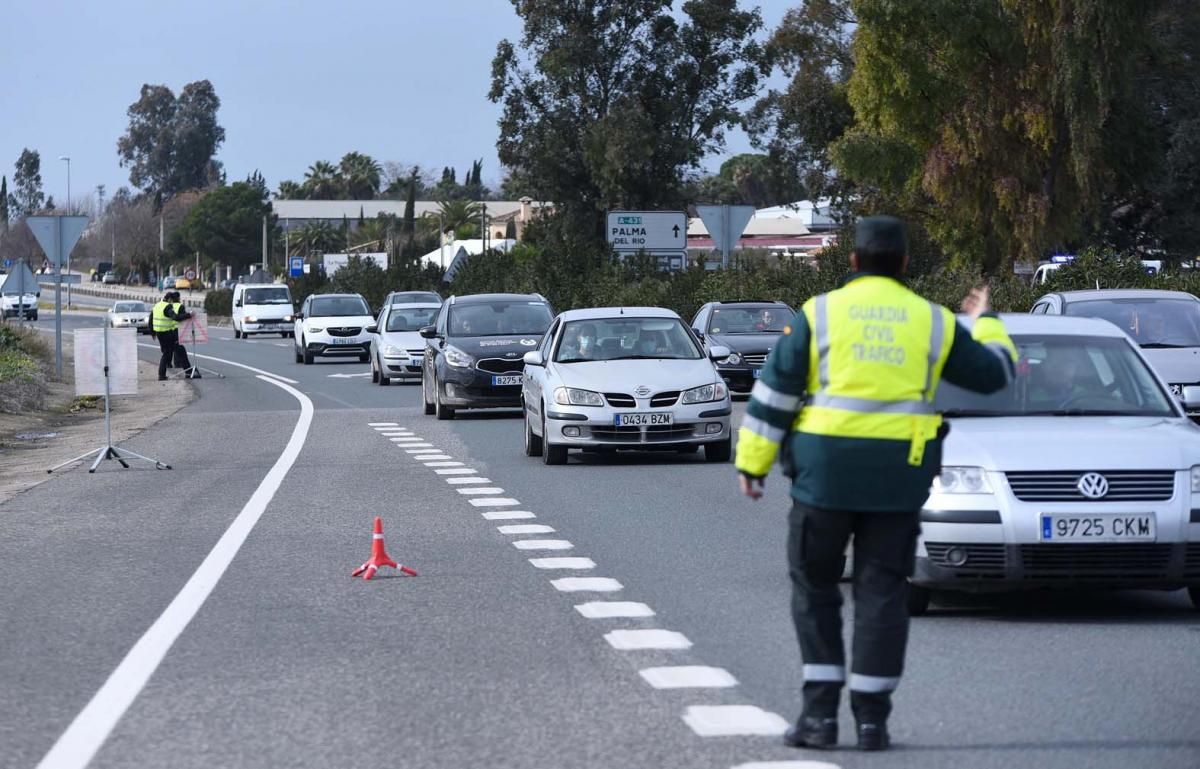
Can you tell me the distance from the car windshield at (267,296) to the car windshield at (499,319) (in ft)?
156

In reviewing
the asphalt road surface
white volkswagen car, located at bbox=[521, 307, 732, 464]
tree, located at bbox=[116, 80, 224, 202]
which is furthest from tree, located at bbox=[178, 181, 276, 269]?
the asphalt road surface

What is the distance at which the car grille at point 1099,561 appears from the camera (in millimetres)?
9797

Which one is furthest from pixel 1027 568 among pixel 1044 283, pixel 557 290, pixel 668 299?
pixel 557 290

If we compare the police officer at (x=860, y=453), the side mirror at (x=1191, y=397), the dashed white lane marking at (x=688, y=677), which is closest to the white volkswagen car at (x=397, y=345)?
the side mirror at (x=1191, y=397)

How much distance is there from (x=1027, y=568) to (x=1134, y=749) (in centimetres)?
292

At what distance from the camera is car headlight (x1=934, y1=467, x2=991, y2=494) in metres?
9.95

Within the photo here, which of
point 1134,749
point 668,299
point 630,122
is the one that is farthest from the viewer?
point 630,122

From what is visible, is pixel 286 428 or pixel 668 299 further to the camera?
pixel 668 299

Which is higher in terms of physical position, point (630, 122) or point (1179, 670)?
point (630, 122)

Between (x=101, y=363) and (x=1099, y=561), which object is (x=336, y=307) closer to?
(x=101, y=363)

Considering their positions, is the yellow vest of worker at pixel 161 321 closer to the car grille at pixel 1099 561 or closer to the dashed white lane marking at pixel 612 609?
the dashed white lane marking at pixel 612 609

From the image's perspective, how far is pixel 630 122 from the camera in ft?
219

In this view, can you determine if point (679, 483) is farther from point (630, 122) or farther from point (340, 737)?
point (630, 122)

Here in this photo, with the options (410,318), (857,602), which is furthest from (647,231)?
(857,602)
